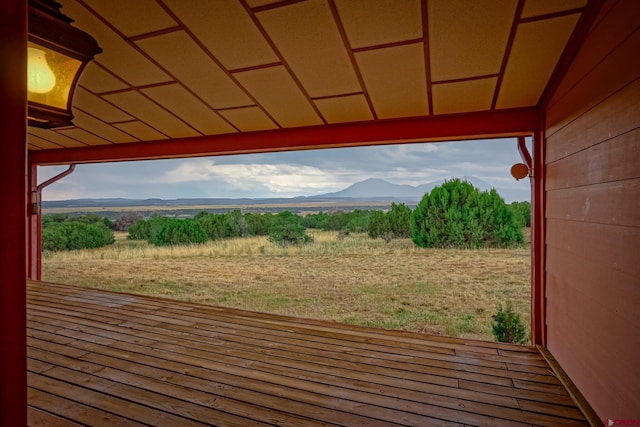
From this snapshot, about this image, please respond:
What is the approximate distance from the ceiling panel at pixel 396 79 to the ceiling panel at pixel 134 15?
999mm

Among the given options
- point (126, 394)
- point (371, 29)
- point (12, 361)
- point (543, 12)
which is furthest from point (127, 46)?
point (543, 12)

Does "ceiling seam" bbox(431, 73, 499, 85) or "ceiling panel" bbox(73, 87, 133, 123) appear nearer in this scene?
"ceiling seam" bbox(431, 73, 499, 85)

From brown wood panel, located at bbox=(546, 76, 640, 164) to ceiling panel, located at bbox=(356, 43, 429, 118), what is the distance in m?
0.83

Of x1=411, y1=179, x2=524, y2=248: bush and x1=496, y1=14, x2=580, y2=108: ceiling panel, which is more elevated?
x1=496, y1=14, x2=580, y2=108: ceiling panel

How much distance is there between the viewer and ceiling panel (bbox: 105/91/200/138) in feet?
8.09

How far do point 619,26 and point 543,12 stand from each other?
278mm

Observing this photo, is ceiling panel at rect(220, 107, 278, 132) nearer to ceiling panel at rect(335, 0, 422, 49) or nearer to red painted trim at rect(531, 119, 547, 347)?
ceiling panel at rect(335, 0, 422, 49)

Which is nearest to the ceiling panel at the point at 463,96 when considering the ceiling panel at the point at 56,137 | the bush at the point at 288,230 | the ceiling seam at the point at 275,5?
the ceiling seam at the point at 275,5

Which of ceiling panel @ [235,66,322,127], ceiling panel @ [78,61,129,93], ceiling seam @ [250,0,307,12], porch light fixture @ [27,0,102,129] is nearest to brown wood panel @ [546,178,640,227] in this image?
ceiling seam @ [250,0,307,12]

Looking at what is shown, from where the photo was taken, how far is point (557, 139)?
202 centimetres

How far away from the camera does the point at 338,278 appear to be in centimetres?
579

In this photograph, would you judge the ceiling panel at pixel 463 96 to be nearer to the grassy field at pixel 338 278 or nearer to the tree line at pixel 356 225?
the grassy field at pixel 338 278

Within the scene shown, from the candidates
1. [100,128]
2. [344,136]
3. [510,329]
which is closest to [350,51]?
[344,136]

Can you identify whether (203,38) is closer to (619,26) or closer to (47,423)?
(619,26)
